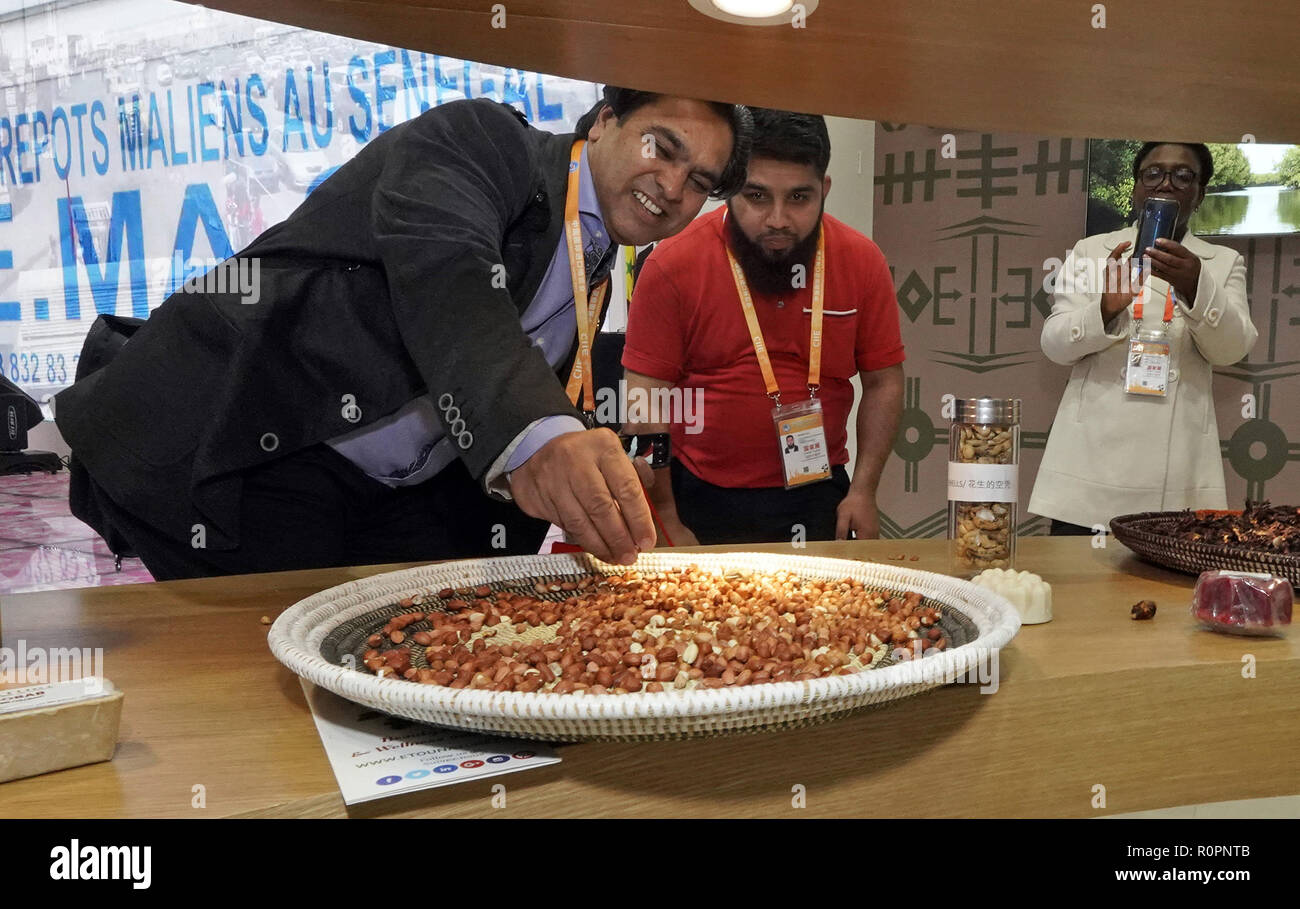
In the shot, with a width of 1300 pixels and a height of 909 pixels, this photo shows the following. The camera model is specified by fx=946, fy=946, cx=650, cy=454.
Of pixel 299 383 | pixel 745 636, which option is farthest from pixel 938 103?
pixel 299 383

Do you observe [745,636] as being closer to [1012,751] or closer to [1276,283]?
[1012,751]

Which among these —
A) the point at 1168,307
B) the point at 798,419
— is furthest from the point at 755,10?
the point at 1168,307

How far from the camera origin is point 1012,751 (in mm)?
766

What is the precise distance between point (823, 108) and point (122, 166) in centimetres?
479

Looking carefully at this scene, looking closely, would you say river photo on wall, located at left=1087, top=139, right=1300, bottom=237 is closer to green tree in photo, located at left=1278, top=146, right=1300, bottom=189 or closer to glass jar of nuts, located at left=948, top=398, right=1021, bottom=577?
green tree in photo, located at left=1278, top=146, right=1300, bottom=189

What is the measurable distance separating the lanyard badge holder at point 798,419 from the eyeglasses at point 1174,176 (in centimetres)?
92

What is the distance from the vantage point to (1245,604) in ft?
3.06

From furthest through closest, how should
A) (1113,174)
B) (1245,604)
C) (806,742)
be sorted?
1. (1113,174)
2. (1245,604)
3. (806,742)

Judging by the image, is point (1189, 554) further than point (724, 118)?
No

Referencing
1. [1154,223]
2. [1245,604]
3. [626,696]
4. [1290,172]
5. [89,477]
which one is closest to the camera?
[626,696]

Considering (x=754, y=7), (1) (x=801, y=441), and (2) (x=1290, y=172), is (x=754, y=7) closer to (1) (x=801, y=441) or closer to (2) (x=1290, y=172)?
(1) (x=801, y=441)

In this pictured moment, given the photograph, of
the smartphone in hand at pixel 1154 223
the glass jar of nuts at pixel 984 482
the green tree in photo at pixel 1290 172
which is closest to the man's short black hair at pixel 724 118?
the glass jar of nuts at pixel 984 482

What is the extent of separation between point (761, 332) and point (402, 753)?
6.77 feet

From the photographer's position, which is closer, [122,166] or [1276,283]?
[1276,283]
